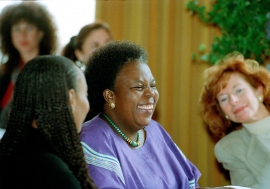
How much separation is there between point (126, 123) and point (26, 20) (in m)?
0.93

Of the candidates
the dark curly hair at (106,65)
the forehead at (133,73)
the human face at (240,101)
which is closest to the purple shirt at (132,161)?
the dark curly hair at (106,65)

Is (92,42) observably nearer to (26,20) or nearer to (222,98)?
(26,20)

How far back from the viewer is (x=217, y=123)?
2887mm

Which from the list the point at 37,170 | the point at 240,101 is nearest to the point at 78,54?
the point at 240,101

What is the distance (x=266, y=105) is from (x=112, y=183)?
145 centimetres

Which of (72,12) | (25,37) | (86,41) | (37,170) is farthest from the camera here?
(72,12)

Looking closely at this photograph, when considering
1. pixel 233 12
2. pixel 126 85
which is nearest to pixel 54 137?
pixel 126 85

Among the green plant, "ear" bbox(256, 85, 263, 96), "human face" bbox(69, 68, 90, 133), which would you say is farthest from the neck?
"ear" bbox(256, 85, 263, 96)

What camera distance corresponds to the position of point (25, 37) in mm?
2369

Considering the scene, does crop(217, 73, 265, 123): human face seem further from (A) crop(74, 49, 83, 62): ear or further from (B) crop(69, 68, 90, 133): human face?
(B) crop(69, 68, 90, 133): human face

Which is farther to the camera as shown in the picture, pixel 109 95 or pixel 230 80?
pixel 230 80

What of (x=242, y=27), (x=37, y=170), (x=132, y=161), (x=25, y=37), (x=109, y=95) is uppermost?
(x=242, y=27)

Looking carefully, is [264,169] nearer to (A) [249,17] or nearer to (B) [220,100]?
(B) [220,100]

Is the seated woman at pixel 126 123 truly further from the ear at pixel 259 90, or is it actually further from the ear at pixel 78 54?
the ear at pixel 259 90
